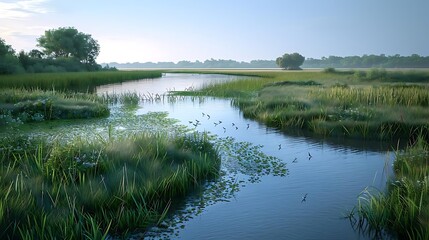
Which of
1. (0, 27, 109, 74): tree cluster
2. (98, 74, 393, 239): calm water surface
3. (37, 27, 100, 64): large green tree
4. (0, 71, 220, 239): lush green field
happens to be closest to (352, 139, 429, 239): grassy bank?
(98, 74, 393, 239): calm water surface

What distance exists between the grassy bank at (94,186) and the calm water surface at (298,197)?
2.70 feet

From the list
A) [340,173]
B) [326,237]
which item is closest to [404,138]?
[340,173]

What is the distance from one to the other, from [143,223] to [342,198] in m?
4.93

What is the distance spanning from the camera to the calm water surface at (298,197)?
22.6 feet

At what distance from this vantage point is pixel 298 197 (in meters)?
8.66

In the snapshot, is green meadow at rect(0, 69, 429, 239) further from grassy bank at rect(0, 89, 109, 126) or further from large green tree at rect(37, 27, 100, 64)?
large green tree at rect(37, 27, 100, 64)

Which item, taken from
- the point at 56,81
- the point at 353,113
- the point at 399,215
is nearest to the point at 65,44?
the point at 56,81

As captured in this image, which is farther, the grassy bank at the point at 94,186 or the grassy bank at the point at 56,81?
the grassy bank at the point at 56,81

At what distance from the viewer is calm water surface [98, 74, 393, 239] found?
6895 mm

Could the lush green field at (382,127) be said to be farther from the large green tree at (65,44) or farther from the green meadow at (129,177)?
the large green tree at (65,44)

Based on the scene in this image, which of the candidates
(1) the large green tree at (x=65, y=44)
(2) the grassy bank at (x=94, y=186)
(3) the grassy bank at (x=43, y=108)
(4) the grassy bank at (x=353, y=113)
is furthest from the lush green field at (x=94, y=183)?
(1) the large green tree at (x=65, y=44)

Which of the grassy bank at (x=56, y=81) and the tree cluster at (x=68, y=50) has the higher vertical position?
the tree cluster at (x=68, y=50)

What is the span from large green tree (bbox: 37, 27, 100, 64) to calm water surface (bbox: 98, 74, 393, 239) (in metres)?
80.1

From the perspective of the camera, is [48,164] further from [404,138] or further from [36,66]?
[36,66]
